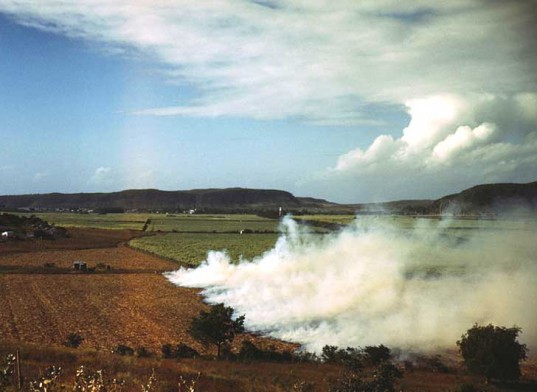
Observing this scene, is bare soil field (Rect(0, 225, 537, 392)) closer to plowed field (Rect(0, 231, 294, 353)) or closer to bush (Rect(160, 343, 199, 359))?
plowed field (Rect(0, 231, 294, 353))

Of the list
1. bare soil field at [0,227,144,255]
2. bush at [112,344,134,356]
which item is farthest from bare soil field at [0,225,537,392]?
bare soil field at [0,227,144,255]

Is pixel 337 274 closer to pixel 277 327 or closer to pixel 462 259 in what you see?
pixel 277 327

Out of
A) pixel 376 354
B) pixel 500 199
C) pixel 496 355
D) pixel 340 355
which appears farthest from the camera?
pixel 500 199

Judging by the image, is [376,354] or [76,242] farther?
[76,242]

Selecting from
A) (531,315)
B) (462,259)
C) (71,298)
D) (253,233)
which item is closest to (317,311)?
(531,315)

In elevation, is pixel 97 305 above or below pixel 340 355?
below

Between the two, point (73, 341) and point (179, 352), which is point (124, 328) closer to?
point (73, 341)

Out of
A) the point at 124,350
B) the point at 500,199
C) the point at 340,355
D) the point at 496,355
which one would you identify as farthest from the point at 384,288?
the point at 500,199
